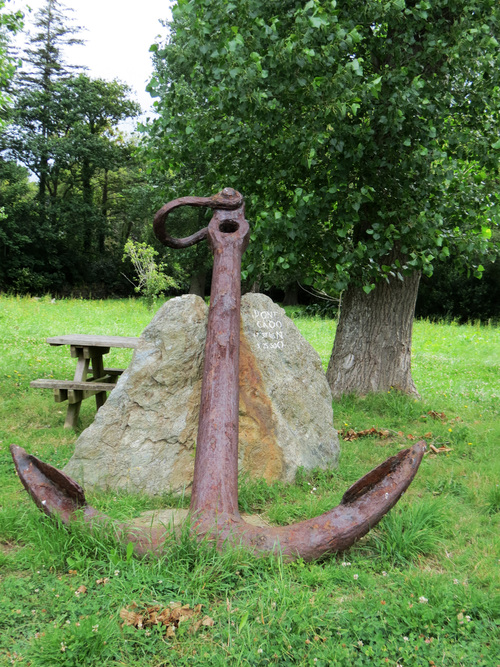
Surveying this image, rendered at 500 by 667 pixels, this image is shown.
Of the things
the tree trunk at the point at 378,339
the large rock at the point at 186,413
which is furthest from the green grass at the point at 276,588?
the tree trunk at the point at 378,339

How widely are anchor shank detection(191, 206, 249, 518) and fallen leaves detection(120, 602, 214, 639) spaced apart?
16.3 inches

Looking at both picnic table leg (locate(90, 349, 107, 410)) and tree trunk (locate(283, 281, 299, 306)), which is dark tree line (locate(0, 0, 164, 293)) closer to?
tree trunk (locate(283, 281, 299, 306))

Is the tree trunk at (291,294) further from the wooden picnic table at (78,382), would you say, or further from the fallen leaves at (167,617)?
the fallen leaves at (167,617)

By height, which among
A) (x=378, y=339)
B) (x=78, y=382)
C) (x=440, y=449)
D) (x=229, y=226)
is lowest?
(x=440, y=449)

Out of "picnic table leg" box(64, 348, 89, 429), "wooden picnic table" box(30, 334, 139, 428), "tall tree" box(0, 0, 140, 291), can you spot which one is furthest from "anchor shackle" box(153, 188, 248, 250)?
"tall tree" box(0, 0, 140, 291)

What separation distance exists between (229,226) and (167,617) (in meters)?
2.35

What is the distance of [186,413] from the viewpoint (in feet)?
11.6

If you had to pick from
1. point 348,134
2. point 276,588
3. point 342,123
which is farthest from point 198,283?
point 276,588

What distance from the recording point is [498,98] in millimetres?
4742

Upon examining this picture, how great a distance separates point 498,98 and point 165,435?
4104 mm

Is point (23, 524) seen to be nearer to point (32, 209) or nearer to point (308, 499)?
point (308, 499)

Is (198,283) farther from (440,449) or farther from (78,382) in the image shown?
(440,449)

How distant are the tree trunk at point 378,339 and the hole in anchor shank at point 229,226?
254 centimetres

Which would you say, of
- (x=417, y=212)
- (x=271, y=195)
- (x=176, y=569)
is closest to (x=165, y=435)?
(x=176, y=569)
